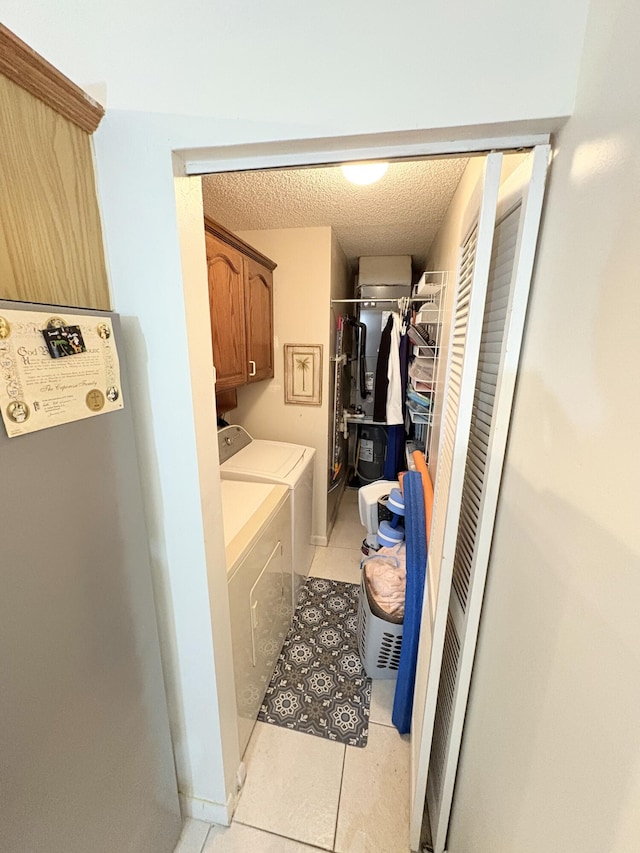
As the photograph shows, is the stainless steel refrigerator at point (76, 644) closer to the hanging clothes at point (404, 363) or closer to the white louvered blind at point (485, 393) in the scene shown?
the white louvered blind at point (485, 393)

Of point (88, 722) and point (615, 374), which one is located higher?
point (615, 374)

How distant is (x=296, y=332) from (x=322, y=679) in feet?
7.41

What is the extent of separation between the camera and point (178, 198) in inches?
30.6

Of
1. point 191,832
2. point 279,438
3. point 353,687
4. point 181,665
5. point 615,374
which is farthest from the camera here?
point 279,438

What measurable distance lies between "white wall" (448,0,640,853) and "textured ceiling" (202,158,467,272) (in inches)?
39.2

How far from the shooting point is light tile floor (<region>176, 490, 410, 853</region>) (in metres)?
1.18

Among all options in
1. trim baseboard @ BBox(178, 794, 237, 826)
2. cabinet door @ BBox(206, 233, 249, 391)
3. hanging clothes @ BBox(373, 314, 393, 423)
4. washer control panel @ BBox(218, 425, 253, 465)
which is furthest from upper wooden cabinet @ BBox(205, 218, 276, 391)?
trim baseboard @ BBox(178, 794, 237, 826)

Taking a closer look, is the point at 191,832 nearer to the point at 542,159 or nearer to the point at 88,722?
Answer: the point at 88,722

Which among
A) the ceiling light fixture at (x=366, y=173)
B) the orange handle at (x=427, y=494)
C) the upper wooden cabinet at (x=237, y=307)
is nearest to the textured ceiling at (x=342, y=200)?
the ceiling light fixture at (x=366, y=173)

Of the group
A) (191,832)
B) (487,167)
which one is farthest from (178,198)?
(191,832)

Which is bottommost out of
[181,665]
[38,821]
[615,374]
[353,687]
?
[353,687]

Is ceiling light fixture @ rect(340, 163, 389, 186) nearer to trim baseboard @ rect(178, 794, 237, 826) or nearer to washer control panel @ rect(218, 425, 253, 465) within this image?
washer control panel @ rect(218, 425, 253, 465)

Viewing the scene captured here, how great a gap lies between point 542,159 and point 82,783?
167cm

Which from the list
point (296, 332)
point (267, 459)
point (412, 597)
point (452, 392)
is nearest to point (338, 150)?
point (452, 392)
